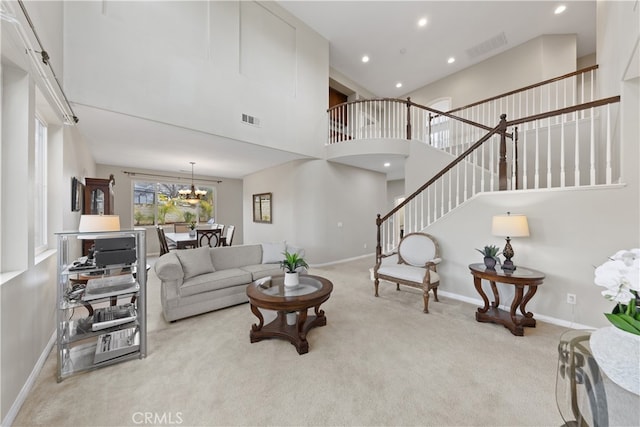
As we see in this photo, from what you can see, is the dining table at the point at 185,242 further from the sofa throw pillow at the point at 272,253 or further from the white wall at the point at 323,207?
the sofa throw pillow at the point at 272,253

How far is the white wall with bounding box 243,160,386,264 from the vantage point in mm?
5707

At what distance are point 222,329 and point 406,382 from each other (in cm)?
194

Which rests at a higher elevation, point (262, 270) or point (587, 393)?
point (587, 393)

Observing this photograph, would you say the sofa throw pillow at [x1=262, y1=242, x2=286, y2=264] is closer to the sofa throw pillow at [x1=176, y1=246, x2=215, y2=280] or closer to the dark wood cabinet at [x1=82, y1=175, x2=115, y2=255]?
the sofa throw pillow at [x1=176, y1=246, x2=215, y2=280]

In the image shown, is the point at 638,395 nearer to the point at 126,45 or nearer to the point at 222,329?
the point at 222,329

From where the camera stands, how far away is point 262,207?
719 cm

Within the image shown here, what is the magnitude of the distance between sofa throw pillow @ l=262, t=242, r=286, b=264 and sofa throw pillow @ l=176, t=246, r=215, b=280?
85 cm

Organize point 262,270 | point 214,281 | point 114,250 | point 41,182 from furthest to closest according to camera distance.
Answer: point 262,270 → point 214,281 → point 41,182 → point 114,250

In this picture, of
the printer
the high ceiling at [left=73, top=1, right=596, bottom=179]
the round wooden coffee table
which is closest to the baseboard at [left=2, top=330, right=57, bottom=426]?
the printer

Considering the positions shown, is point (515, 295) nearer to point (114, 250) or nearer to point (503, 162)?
point (503, 162)

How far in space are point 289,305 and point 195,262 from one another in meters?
1.69

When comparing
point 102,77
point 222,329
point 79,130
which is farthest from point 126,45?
point 222,329

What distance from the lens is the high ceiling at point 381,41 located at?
14.2 ft

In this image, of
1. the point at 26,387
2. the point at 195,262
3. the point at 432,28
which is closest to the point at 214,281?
the point at 195,262
